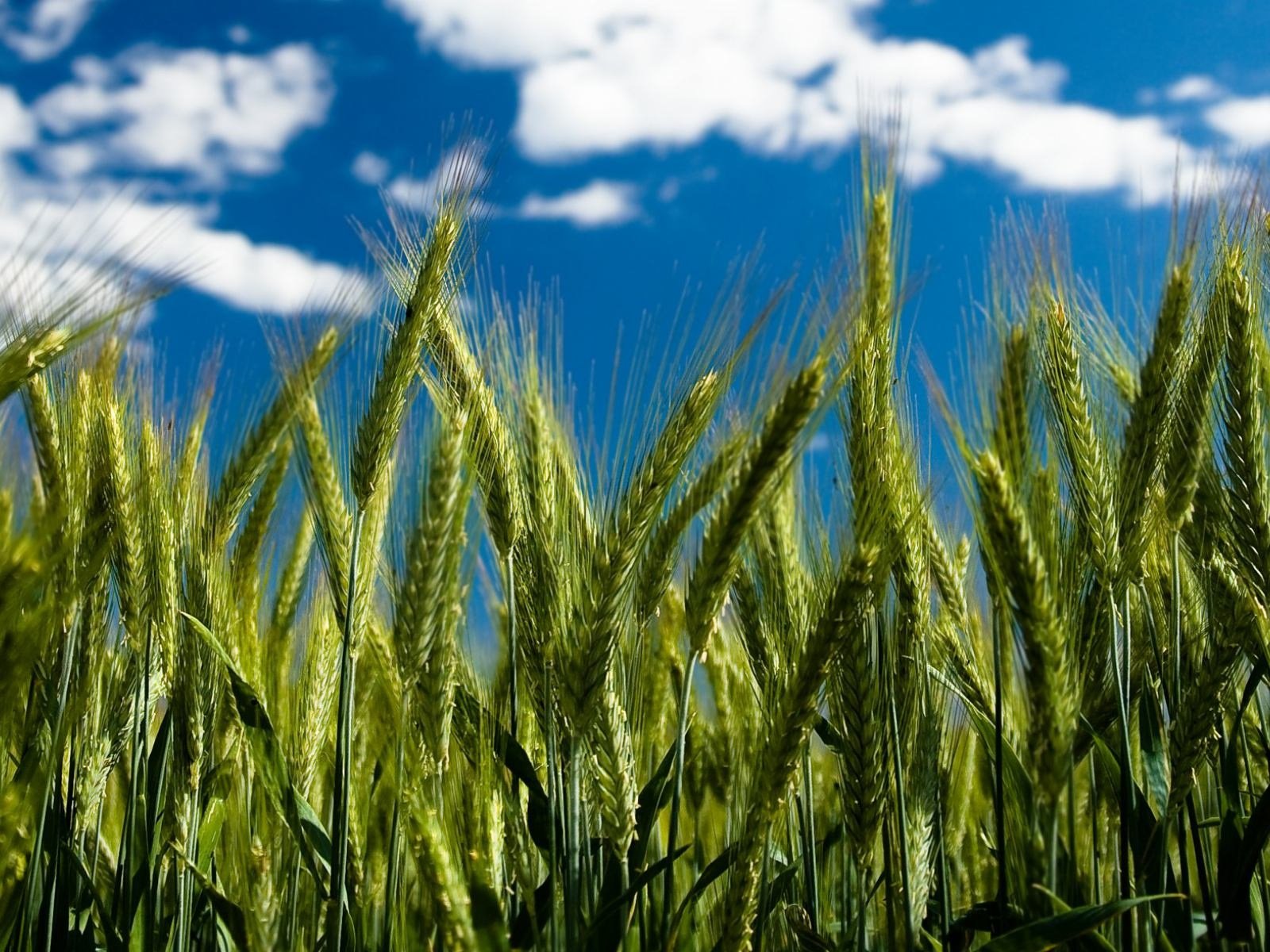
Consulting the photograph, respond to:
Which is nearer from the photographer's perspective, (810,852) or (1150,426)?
(1150,426)

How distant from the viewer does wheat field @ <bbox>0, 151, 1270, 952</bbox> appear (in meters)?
2.04

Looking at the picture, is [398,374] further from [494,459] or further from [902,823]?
[902,823]

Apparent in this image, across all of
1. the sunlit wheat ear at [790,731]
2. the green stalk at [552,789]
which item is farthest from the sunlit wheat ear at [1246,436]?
the green stalk at [552,789]

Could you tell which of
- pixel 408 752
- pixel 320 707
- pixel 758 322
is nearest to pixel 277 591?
pixel 320 707

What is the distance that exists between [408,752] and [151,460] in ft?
3.85

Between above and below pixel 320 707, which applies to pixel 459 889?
below

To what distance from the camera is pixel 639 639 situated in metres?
2.30

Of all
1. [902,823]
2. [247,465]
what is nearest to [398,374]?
[247,465]

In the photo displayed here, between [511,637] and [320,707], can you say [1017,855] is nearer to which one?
[511,637]

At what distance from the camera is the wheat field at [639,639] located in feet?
6.69

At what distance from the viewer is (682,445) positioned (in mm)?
2270

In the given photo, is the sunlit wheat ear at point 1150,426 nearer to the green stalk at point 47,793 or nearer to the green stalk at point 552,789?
the green stalk at point 552,789

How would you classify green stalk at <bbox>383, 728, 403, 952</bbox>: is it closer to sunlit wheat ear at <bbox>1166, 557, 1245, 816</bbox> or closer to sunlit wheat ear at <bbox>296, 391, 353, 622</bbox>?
sunlit wheat ear at <bbox>296, 391, 353, 622</bbox>

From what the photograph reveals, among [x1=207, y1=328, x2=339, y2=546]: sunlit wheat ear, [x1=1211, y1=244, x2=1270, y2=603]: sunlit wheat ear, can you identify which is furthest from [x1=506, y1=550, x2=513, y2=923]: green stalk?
[x1=1211, y1=244, x2=1270, y2=603]: sunlit wheat ear
